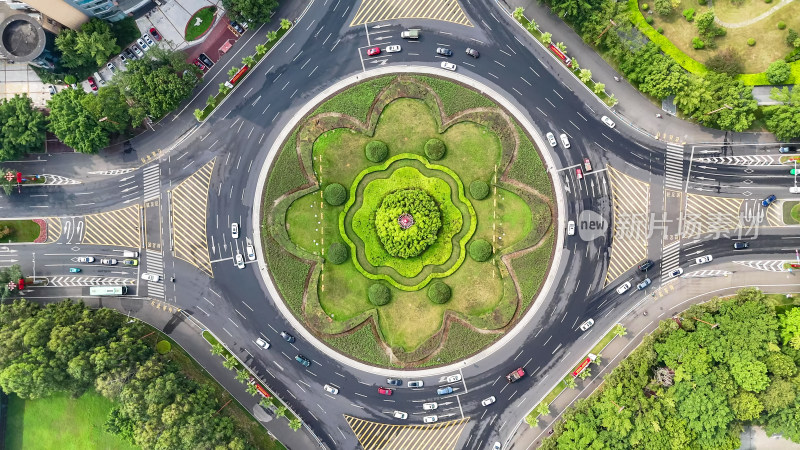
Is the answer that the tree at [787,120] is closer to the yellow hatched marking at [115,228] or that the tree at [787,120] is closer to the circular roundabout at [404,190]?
the circular roundabout at [404,190]

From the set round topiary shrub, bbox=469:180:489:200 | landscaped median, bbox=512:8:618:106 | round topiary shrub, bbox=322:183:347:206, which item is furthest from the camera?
landscaped median, bbox=512:8:618:106

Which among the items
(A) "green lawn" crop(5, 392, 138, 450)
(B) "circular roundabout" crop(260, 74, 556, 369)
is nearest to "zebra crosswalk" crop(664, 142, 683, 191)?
(B) "circular roundabout" crop(260, 74, 556, 369)

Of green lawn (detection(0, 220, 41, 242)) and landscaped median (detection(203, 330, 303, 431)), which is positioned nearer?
Result: landscaped median (detection(203, 330, 303, 431))

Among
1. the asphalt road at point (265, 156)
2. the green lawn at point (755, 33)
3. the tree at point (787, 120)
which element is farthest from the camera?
the asphalt road at point (265, 156)

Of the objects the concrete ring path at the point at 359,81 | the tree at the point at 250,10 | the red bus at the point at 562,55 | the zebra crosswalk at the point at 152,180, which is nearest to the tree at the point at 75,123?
the zebra crosswalk at the point at 152,180

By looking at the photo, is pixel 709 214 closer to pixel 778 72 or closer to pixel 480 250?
pixel 778 72

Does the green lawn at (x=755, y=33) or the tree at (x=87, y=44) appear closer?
the tree at (x=87, y=44)

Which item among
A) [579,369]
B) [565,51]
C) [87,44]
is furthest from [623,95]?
[87,44]

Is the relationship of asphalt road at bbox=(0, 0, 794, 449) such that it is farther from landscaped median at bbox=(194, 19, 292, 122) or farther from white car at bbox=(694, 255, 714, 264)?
landscaped median at bbox=(194, 19, 292, 122)
